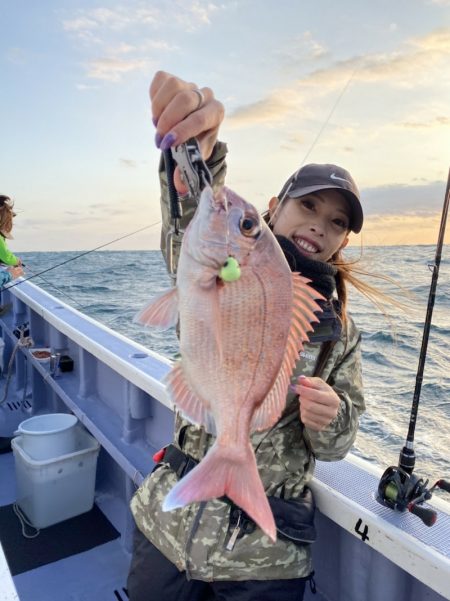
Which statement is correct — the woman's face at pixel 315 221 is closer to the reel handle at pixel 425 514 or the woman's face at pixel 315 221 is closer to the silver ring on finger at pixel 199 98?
the silver ring on finger at pixel 199 98

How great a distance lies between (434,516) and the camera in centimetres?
165

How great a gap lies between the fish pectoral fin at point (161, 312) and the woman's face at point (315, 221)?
0.79 meters

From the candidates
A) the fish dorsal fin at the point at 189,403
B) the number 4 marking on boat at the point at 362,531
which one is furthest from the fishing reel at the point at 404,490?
the fish dorsal fin at the point at 189,403

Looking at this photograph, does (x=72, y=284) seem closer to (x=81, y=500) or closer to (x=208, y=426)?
(x=81, y=500)

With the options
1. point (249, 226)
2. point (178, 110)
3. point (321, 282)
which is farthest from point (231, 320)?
point (321, 282)

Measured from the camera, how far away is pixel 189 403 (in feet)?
4.22

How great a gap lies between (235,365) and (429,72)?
2.07 m

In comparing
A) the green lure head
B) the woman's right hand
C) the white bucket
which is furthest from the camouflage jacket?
the white bucket

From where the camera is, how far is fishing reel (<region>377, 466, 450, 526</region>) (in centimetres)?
173

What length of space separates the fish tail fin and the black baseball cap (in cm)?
105

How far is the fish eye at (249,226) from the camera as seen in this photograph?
126 centimetres

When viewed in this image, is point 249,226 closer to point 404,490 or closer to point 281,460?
point 281,460

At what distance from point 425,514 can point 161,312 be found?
1.18 metres

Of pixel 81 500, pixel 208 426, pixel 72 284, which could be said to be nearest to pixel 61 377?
pixel 81 500
